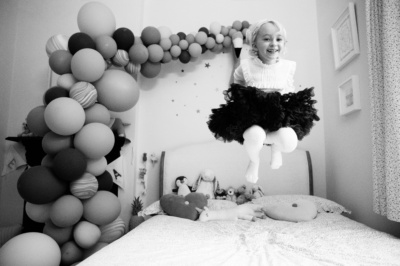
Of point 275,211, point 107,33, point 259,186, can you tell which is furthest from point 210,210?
point 107,33

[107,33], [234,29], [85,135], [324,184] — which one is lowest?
[324,184]

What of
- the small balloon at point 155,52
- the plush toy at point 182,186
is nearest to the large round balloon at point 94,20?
the small balloon at point 155,52

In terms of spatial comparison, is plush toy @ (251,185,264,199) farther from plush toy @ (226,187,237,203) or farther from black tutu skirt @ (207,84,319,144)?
black tutu skirt @ (207,84,319,144)

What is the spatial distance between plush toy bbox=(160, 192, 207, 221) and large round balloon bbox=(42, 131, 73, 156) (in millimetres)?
751

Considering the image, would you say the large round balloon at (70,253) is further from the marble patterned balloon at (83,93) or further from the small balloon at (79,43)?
the small balloon at (79,43)

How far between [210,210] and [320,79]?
172 cm

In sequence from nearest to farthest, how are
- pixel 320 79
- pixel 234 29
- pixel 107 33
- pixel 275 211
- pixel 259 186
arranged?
pixel 275 211 < pixel 107 33 < pixel 259 186 < pixel 234 29 < pixel 320 79

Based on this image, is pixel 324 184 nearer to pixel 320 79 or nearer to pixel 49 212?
pixel 320 79

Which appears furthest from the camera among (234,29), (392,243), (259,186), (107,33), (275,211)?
(234,29)

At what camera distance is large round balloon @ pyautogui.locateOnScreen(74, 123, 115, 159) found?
1783 mm

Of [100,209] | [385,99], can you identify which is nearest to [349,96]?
[385,99]

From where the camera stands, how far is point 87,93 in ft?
6.04

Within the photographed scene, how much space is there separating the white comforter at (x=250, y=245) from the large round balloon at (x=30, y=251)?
0.51 metres

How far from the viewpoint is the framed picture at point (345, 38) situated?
2.12m
